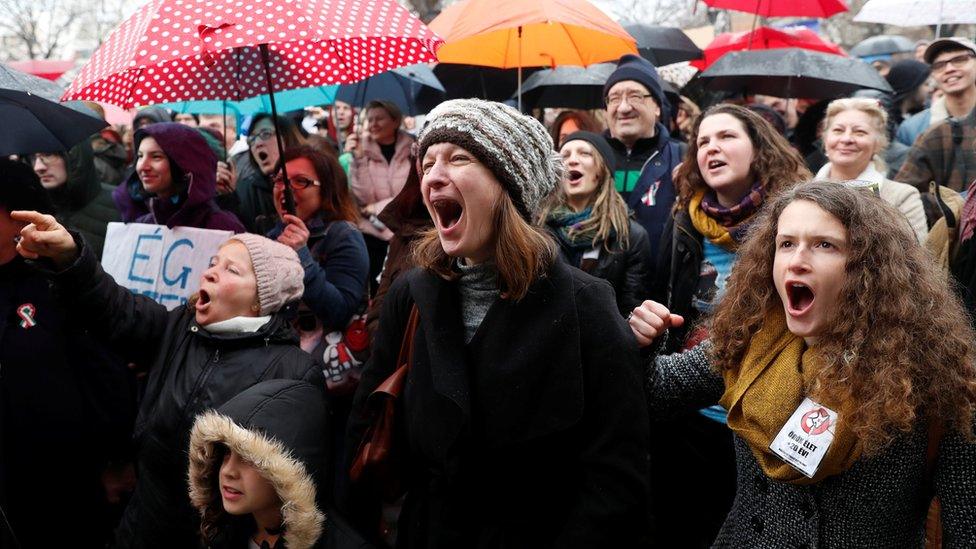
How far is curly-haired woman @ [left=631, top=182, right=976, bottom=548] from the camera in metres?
2.29

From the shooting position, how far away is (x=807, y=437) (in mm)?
2354

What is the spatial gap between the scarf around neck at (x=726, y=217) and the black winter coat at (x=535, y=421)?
1.47m

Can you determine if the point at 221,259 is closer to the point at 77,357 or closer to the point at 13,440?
the point at 77,357

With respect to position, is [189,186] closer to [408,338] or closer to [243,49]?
[243,49]

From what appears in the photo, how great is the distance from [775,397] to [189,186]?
3.41m

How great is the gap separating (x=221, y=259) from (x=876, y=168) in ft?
10.7

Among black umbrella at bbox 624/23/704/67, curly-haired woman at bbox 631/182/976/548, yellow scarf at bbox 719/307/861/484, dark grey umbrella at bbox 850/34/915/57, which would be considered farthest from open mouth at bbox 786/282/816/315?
dark grey umbrella at bbox 850/34/915/57

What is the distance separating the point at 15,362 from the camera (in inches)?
146

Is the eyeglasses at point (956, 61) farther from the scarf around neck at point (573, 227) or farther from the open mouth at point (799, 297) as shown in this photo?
the open mouth at point (799, 297)

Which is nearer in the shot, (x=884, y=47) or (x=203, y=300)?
(x=203, y=300)

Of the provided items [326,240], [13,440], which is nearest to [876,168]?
[326,240]

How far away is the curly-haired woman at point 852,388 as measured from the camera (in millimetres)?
2289

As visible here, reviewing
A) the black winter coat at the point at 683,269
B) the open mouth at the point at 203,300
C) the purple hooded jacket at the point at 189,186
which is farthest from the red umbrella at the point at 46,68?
the black winter coat at the point at 683,269

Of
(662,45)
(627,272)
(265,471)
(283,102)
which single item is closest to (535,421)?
(265,471)
